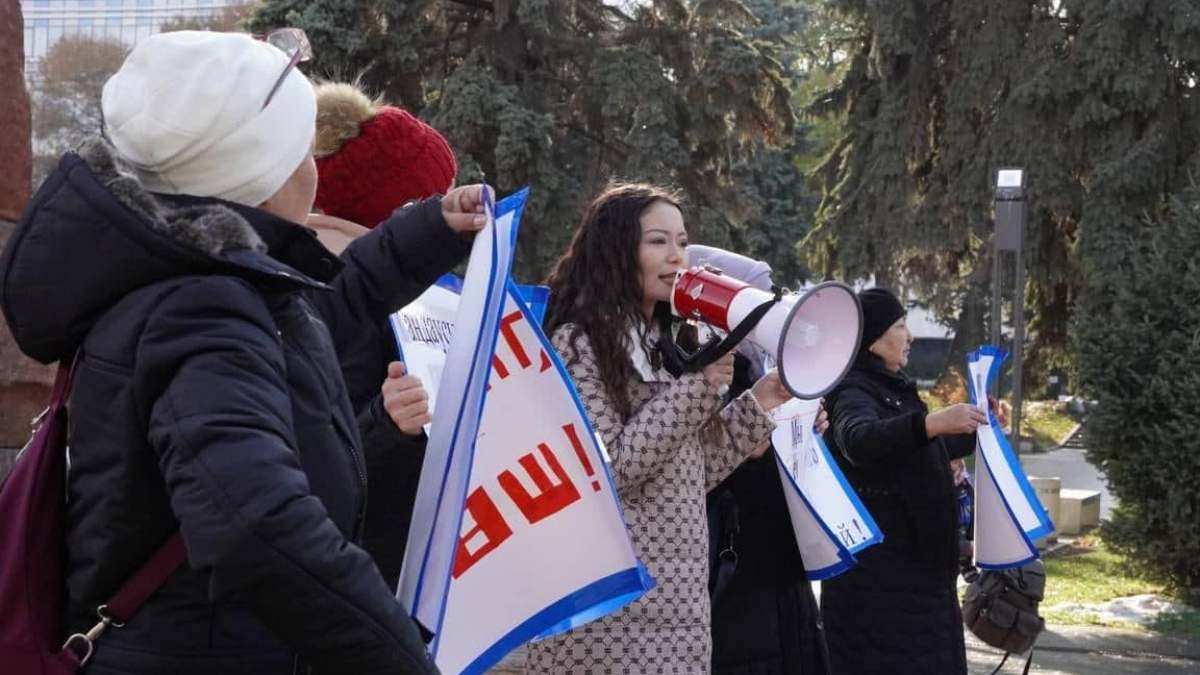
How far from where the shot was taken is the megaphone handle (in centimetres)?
324

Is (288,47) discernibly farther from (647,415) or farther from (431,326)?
(647,415)

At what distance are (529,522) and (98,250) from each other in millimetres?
1104

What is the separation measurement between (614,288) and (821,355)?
1.63ft

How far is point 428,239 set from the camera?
2.67 metres

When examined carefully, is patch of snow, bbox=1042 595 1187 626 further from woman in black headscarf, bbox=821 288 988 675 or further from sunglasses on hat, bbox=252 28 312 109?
sunglasses on hat, bbox=252 28 312 109

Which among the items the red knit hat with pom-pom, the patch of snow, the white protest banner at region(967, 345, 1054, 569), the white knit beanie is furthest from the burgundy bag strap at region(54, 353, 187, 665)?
the patch of snow

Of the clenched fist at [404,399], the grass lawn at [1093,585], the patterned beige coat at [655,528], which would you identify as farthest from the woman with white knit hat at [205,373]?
the grass lawn at [1093,585]

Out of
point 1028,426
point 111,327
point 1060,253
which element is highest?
point 111,327

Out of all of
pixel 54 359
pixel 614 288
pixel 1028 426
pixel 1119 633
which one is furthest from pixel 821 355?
pixel 1028 426

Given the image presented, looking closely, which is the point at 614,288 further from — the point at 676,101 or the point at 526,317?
the point at 676,101

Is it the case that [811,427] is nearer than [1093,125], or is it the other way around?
[811,427]

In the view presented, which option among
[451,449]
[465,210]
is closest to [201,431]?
[451,449]

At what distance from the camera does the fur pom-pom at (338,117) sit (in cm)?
333

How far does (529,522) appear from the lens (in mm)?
2797
